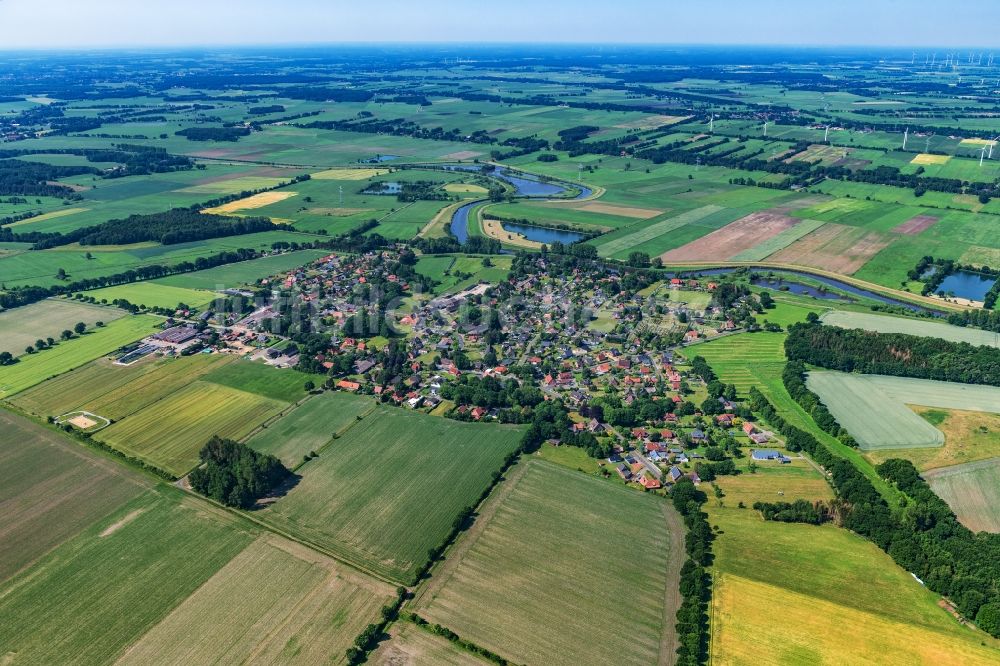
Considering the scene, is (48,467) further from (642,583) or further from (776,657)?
(776,657)

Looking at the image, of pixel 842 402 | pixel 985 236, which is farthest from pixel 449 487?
pixel 985 236

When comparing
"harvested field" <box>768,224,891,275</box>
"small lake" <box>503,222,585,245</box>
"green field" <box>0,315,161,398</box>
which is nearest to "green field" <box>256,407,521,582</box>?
"green field" <box>0,315,161,398</box>

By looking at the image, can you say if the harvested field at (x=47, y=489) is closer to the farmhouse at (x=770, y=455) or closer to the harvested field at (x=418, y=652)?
the harvested field at (x=418, y=652)

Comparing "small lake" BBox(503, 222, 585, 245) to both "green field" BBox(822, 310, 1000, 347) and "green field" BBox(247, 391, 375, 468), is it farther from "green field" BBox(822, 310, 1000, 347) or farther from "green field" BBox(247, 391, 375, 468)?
"green field" BBox(247, 391, 375, 468)

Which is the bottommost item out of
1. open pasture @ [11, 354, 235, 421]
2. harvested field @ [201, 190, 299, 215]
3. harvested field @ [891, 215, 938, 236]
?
open pasture @ [11, 354, 235, 421]

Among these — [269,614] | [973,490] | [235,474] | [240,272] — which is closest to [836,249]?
[973,490]

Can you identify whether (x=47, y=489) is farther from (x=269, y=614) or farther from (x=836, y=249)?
(x=836, y=249)

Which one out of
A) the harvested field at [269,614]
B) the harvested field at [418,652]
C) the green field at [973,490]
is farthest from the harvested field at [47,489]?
the green field at [973,490]
